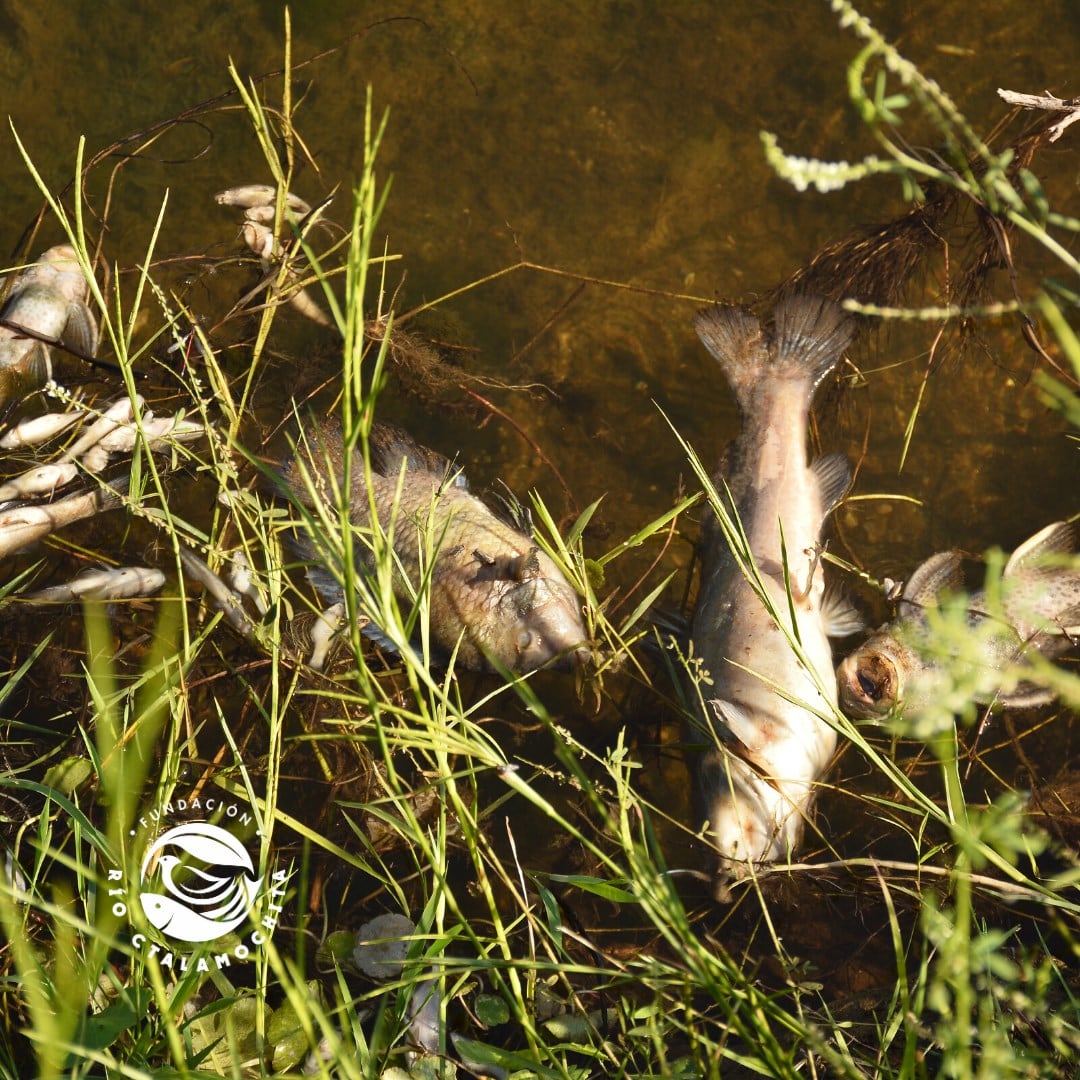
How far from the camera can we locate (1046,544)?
4254 mm

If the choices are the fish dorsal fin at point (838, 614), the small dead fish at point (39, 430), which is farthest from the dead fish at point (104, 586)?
the fish dorsal fin at point (838, 614)

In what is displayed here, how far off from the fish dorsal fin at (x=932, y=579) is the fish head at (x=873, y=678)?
0.28 metres

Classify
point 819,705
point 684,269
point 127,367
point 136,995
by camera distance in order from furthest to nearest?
1. point 684,269
2. point 819,705
3. point 127,367
4. point 136,995

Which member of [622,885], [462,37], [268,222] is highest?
[462,37]

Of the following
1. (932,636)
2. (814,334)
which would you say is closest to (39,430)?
(814,334)

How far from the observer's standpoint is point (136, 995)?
2.79m

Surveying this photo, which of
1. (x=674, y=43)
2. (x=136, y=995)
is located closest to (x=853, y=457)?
(x=674, y=43)

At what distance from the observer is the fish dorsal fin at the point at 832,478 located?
425 cm

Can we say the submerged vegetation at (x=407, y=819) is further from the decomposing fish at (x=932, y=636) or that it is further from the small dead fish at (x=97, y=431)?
the small dead fish at (x=97, y=431)

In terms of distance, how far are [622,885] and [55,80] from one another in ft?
16.9

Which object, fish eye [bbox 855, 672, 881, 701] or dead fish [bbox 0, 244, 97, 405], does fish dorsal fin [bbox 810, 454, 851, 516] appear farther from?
dead fish [bbox 0, 244, 97, 405]

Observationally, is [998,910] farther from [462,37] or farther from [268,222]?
[462,37]

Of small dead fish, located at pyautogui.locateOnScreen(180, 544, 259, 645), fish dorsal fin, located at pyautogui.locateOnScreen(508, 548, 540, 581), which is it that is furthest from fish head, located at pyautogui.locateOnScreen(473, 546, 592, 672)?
small dead fish, located at pyautogui.locateOnScreen(180, 544, 259, 645)

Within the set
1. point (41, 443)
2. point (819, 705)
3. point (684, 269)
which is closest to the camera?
point (819, 705)
